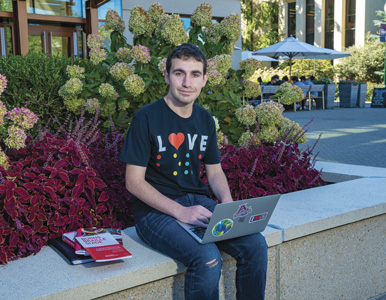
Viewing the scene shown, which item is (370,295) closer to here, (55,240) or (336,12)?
(55,240)

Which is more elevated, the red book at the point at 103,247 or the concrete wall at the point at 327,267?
the red book at the point at 103,247

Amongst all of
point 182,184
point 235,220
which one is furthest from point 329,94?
point 235,220

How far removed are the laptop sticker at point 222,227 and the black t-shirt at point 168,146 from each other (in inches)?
19.5

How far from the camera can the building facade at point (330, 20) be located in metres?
39.8

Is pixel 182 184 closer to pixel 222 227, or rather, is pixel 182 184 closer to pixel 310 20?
pixel 222 227

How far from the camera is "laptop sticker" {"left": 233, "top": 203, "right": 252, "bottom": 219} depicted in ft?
7.97

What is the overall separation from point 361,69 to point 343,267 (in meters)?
34.7

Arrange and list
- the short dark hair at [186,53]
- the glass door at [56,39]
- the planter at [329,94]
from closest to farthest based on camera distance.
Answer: the short dark hair at [186,53] → the glass door at [56,39] → the planter at [329,94]

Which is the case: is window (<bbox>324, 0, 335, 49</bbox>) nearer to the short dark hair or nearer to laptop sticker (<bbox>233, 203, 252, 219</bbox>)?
the short dark hair

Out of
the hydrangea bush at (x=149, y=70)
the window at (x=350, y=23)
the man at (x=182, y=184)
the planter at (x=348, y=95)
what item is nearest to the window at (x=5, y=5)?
the hydrangea bush at (x=149, y=70)

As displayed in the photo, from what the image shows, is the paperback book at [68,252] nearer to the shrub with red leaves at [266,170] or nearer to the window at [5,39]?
the shrub with red leaves at [266,170]

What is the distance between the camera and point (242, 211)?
2459 mm

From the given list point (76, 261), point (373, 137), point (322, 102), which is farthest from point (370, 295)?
point (322, 102)

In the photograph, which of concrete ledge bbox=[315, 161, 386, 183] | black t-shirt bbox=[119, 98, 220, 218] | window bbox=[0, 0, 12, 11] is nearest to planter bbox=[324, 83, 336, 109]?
window bbox=[0, 0, 12, 11]
